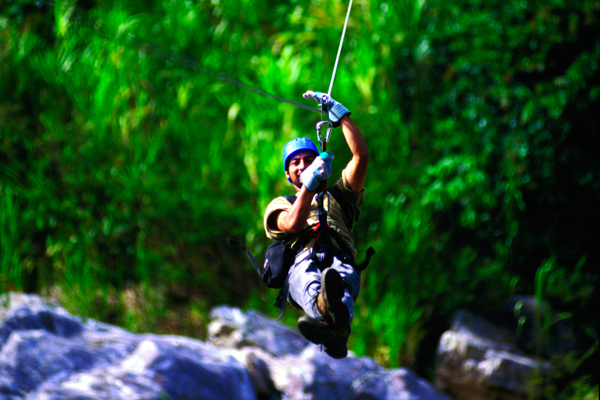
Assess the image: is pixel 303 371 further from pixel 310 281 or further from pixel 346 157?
pixel 310 281

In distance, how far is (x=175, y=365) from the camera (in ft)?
19.3

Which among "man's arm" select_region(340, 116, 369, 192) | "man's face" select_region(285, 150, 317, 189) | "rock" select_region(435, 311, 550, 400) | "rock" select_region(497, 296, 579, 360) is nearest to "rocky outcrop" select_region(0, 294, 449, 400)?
"rock" select_region(435, 311, 550, 400)

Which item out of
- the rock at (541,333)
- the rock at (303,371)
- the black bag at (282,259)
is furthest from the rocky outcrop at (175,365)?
the black bag at (282,259)

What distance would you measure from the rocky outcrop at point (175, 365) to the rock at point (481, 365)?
0.52 m

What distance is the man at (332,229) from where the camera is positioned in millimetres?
2250

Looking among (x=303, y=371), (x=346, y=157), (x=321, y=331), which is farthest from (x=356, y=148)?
(x=346, y=157)

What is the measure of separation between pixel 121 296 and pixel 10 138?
7.76ft

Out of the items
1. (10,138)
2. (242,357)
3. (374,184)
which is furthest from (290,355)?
(10,138)

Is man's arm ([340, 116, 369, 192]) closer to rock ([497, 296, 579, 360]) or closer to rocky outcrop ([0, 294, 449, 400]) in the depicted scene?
rocky outcrop ([0, 294, 449, 400])

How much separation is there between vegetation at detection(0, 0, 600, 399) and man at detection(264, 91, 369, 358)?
4.25m

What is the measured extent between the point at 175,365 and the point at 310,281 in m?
3.94

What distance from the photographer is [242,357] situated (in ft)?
21.7

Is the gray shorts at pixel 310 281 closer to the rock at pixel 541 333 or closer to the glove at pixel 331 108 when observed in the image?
the glove at pixel 331 108

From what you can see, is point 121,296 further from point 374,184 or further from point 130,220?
point 374,184
